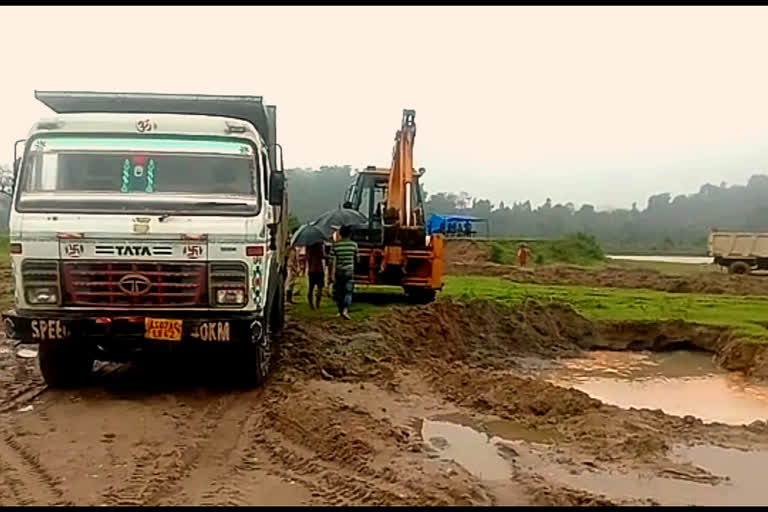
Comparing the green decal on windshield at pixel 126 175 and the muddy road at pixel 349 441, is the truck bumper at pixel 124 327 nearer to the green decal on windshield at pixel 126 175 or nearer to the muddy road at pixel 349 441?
the muddy road at pixel 349 441

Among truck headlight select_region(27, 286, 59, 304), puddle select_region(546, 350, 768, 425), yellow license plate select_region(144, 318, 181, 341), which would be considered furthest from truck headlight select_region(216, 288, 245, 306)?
puddle select_region(546, 350, 768, 425)

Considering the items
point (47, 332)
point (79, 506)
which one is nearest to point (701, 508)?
point (79, 506)

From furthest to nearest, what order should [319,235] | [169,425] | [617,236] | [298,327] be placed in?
1. [617,236]
2. [319,235]
3. [298,327]
4. [169,425]

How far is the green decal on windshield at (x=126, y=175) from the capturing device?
9.28 m

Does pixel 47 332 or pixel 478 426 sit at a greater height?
pixel 47 332

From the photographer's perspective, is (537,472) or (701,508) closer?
(701,508)

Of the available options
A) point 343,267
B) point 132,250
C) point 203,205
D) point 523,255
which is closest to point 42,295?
point 132,250

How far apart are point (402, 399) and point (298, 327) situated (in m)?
4.47

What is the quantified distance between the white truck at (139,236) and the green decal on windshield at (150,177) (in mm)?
10

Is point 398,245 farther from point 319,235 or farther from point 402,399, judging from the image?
point 402,399

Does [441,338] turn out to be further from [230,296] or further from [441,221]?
[441,221]

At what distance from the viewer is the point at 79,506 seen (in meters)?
5.90

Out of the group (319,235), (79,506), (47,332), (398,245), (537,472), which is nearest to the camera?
(79,506)

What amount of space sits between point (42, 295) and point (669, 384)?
9.05 m
